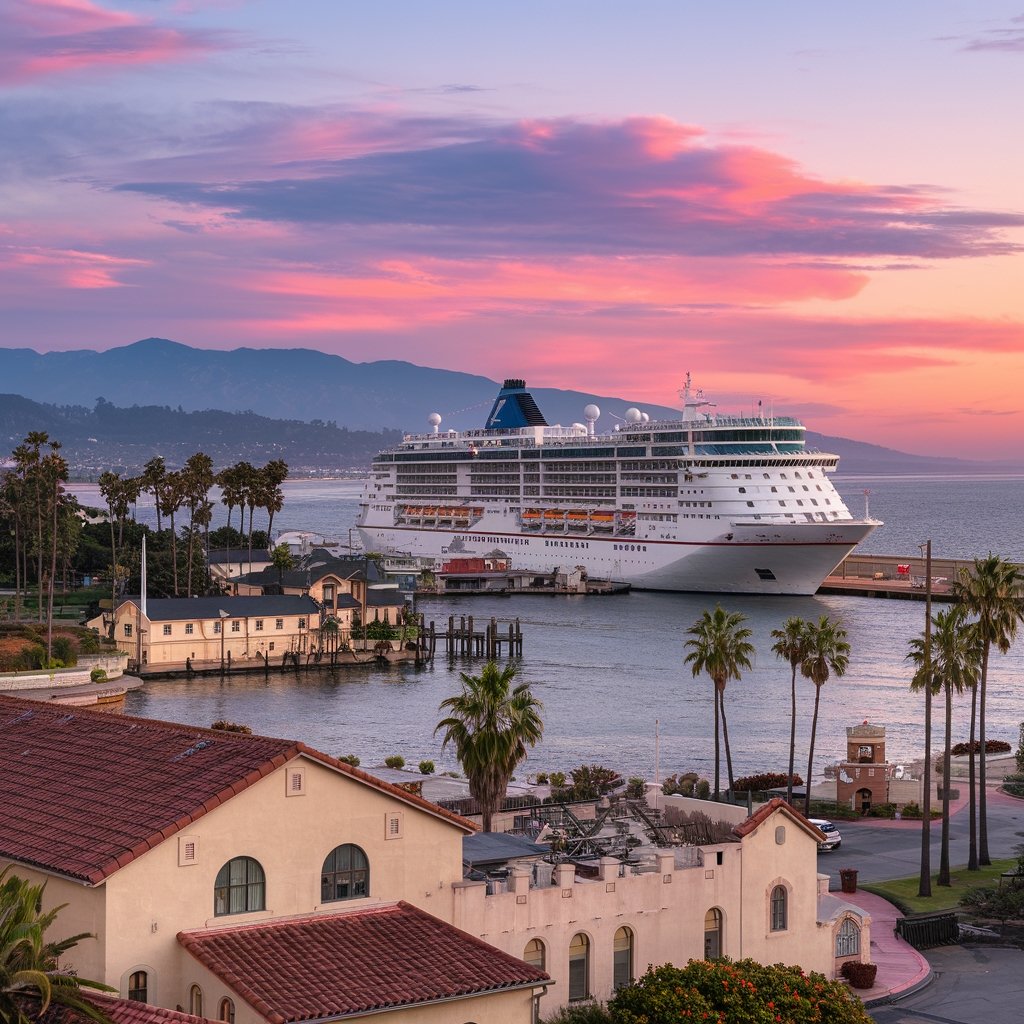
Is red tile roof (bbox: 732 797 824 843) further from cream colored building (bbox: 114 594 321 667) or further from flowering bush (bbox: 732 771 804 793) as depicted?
cream colored building (bbox: 114 594 321 667)

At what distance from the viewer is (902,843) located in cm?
4138

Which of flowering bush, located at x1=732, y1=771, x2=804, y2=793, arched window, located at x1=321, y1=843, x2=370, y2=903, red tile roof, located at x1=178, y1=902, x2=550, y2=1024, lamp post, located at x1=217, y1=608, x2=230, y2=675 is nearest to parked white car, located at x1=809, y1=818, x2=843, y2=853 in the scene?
flowering bush, located at x1=732, y1=771, x2=804, y2=793

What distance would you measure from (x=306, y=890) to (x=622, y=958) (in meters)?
5.69

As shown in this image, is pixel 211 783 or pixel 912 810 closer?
pixel 211 783

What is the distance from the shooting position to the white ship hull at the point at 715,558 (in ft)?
377

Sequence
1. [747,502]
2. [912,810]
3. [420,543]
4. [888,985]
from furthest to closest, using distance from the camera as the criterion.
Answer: [420,543] → [747,502] → [912,810] → [888,985]

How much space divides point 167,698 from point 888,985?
49.0m

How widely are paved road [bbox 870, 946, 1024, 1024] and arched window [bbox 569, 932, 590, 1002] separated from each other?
5411 mm

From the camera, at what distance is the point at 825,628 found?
44906 millimetres

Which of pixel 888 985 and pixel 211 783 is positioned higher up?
pixel 211 783

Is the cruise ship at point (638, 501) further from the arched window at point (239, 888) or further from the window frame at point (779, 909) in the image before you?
the arched window at point (239, 888)

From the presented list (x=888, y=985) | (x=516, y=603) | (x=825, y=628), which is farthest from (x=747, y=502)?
(x=888, y=985)

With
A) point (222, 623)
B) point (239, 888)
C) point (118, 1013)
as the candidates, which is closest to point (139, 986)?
point (239, 888)

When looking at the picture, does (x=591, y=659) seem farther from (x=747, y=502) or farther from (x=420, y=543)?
(x=420, y=543)
